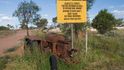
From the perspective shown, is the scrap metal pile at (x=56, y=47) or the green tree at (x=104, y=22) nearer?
the scrap metal pile at (x=56, y=47)

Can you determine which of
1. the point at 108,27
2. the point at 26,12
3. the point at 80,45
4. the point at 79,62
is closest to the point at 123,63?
the point at 79,62

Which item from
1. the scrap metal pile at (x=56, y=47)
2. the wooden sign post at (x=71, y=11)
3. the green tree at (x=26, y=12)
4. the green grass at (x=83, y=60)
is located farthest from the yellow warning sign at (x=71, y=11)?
the green tree at (x=26, y=12)

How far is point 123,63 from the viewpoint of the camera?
532 inches

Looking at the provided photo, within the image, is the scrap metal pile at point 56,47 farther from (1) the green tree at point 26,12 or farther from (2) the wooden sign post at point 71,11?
(1) the green tree at point 26,12

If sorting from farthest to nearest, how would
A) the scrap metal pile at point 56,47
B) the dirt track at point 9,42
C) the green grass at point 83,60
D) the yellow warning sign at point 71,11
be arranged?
the dirt track at point 9,42 < the yellow warning sign at point 71,11 < the scrap metal pile at point 56,47 < the green grass at point 83,60

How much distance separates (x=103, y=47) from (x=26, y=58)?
522 cm

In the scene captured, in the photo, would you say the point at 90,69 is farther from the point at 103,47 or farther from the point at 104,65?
the point at 103,47

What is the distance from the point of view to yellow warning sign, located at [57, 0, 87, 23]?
1418 centimetres

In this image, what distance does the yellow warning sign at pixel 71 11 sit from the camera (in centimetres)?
1418

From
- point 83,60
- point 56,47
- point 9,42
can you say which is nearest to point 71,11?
point 56,47

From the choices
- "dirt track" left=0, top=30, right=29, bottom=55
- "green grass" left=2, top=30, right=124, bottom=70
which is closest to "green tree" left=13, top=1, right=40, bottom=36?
"dirt track" left=0, top=30, right=29, bottom=55

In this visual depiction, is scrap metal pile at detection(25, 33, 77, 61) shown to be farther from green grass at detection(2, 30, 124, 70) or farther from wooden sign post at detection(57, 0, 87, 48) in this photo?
wooden sign post at detection(57, 0, 87, 48)

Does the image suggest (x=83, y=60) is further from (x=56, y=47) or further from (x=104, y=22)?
(x=104, y=22)

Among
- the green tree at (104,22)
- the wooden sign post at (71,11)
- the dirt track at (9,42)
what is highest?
the wooden sign post at (71,11)
